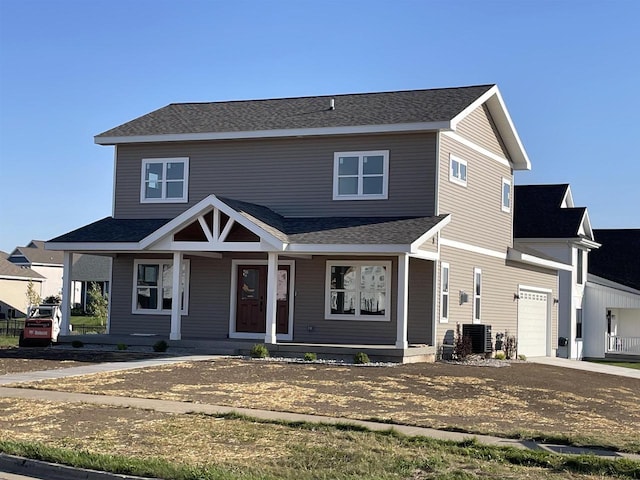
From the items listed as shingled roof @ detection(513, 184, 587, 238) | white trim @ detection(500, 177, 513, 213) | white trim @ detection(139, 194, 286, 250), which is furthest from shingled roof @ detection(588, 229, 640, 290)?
white trim @ detection(139, 194, 286, 250)

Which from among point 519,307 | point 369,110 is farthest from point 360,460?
point 519,307

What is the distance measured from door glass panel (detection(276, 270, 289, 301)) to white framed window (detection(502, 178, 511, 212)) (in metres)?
9.08

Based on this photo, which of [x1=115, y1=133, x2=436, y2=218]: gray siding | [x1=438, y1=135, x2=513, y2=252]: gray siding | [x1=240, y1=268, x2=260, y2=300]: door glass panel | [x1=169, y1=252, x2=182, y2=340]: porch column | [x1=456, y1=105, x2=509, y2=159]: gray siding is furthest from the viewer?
[x1=456, y1=105, x2=509, y2=159]: gray siding

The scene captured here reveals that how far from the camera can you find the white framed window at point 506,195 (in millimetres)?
31312

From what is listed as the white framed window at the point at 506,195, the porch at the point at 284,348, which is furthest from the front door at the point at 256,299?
the white framed window at the point at 506,195

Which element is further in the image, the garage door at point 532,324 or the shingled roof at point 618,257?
the shingled roof at point 618,257

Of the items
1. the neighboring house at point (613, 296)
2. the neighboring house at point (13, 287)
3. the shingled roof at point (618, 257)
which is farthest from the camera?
the neighboring house at point (13, 287)

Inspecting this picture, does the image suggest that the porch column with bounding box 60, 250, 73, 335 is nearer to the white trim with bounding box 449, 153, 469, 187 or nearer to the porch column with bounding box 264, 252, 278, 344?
the porch column with bounding box 264, 252, 278, 344

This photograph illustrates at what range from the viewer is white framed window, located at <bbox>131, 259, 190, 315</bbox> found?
1097 inches

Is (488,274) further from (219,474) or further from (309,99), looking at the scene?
(219,474)

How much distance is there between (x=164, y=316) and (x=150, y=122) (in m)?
6.78

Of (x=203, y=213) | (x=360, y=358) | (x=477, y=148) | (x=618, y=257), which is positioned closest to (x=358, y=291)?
(x=360, y=358)

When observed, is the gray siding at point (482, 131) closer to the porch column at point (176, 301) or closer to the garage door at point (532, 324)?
the garage door at point (532, 324)

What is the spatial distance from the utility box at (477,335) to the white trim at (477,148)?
18.7 ft
